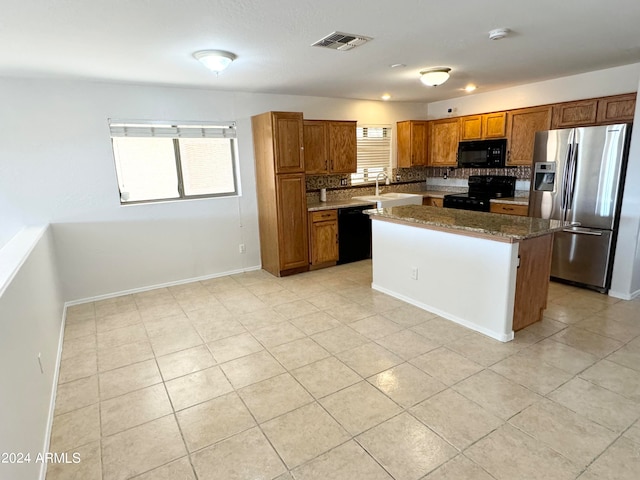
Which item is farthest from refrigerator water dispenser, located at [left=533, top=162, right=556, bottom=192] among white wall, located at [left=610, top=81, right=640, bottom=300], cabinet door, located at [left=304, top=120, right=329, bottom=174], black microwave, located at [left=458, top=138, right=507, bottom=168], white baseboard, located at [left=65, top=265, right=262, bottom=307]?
white baseboard, located at [left=65, top=265, right=262, bottom=307]

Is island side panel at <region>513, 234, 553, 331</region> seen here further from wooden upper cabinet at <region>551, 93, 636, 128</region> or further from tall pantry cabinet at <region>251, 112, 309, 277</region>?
tall pantry cabinet at <region>251, 112, 309, 277</region>

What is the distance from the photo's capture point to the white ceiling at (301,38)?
2229mm

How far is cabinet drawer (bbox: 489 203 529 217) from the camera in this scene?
4.75 m

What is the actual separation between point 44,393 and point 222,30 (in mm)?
2616

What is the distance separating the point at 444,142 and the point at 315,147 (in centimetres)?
233

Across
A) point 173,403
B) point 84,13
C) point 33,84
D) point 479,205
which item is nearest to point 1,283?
point 173,403

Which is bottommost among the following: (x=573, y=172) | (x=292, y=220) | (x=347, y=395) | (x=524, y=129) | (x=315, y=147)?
(x=347, y=395)

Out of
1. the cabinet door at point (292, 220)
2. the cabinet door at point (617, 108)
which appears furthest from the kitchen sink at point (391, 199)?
the cabinet door at point (617, 108)

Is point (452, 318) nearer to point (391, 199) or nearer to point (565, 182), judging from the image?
point (565, 182)

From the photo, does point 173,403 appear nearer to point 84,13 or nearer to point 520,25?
point 84,13

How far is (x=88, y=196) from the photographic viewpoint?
4.10 m

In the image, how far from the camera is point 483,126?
5.52 meters

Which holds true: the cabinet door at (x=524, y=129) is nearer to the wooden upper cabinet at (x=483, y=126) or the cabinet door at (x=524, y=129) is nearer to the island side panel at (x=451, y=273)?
the wooden upper cabinet at (x=483, y=126)

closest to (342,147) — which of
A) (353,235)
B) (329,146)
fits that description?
(329,146)
